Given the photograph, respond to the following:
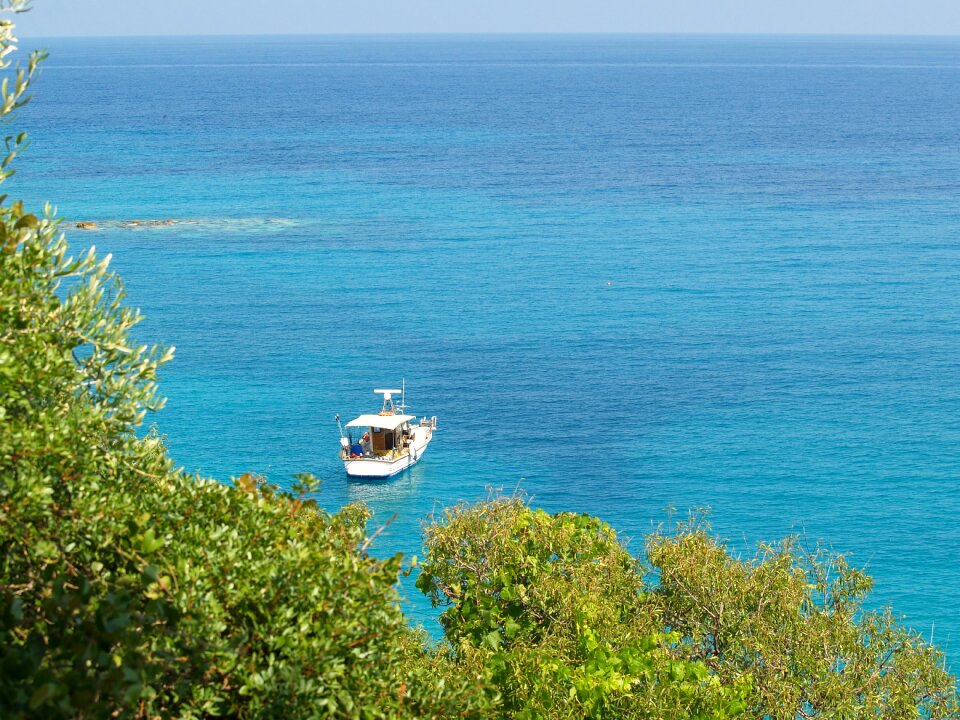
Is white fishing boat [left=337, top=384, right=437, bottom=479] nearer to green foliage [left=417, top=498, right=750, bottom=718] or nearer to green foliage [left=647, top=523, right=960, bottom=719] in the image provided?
green foliage [left=417, top=498, right=750, bottom=718]

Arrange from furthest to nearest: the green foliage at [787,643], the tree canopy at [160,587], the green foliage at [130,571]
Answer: the green foliage at [787,643] → the tree canopy at [160,587] → the green foliage at [130,571]

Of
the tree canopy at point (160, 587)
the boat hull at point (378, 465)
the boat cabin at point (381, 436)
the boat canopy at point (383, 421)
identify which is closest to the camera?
the tree canopy at point (160, 587)

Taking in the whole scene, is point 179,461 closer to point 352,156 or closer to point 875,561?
point 875,561

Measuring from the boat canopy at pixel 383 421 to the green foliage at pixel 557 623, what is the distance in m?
33.4

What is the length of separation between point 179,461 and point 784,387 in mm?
36212

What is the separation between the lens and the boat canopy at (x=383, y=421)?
56.1 m

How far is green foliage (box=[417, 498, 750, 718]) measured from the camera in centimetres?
1593

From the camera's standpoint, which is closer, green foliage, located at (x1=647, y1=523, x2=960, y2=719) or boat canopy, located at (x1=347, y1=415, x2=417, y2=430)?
green foliage, located at (x1=647, y1=523, x2=960, y2=719)

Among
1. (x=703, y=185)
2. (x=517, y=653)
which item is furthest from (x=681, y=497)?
(x=703, y=185)

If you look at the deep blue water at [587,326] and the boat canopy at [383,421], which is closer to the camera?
the deep blue water at [587,326]

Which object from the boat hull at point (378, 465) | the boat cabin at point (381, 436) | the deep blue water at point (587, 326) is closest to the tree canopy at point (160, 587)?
the deep blue water at point (587, 326)

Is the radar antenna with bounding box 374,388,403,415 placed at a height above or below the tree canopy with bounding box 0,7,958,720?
above

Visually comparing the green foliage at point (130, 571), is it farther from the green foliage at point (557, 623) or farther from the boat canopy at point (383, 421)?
the boat canopy at point (383, 421)

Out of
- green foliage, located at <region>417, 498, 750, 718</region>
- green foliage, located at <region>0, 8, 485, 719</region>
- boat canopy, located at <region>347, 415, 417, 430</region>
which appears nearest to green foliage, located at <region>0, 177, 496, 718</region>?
green foliage, located at <region>0, 8, 485, 719</region>
